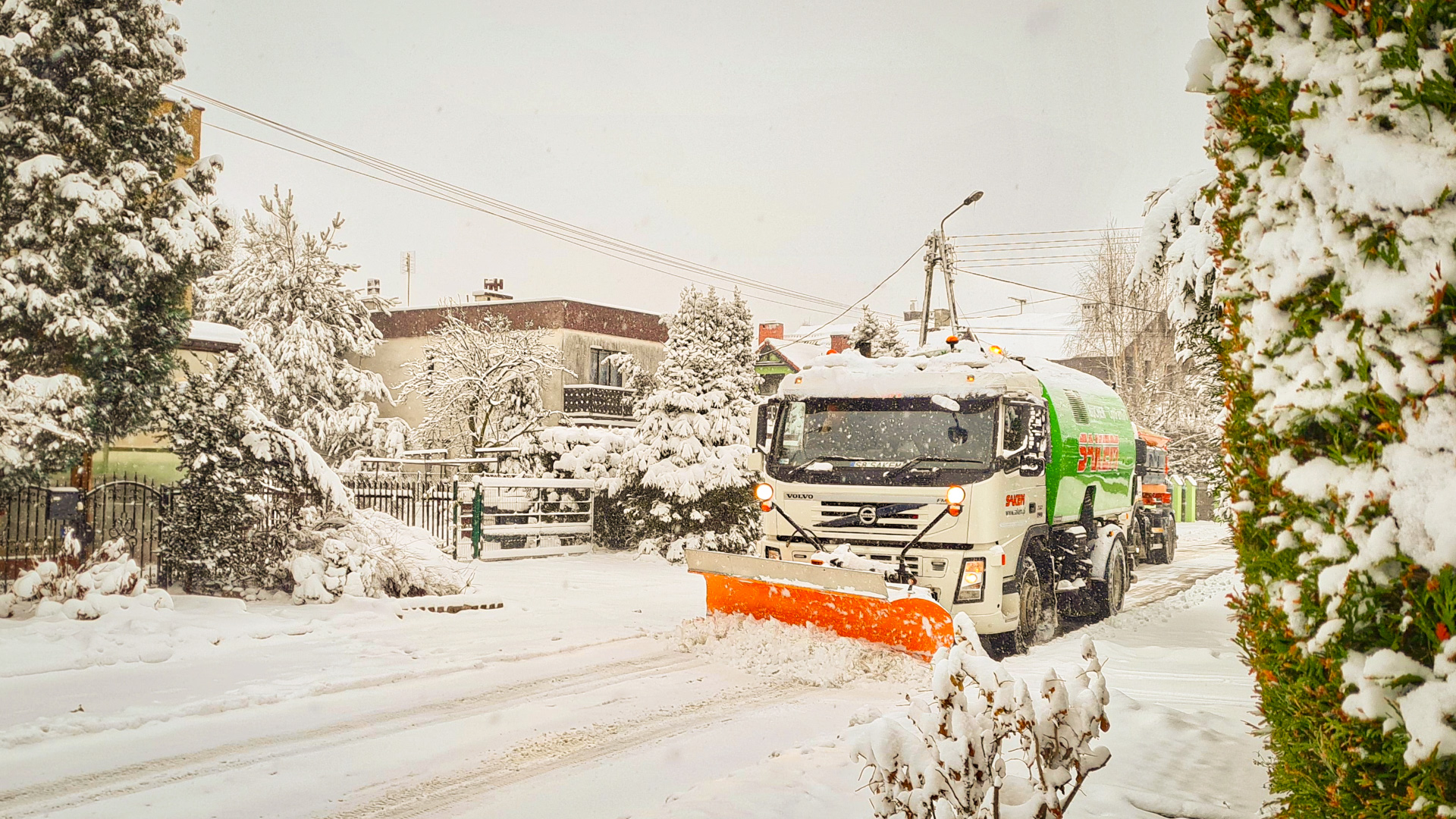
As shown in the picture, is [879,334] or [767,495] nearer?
[767,495]

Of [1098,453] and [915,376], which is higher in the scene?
[915,376]

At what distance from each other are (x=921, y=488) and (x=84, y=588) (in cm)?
837

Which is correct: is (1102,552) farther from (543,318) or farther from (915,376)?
(543,318)

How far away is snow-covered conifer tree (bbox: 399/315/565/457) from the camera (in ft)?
104

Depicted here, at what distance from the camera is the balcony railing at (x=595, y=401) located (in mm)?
33938

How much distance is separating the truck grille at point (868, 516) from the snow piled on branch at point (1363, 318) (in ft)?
19.8

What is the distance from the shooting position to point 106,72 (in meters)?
10.8

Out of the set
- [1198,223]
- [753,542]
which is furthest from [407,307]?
[1198,223]

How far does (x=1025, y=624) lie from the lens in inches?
376

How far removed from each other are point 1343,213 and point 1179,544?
96.7 feet

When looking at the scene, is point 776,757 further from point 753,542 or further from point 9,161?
point 753,542

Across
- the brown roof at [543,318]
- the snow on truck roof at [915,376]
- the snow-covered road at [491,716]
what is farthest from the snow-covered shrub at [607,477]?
the brown roof at [543,318]

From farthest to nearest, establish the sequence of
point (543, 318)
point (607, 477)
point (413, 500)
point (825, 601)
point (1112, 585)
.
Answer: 1. point (543, 318)
2. point (607, 477)
3. point (413, 500)
4. point (1112, 585)
5. point (825, 601)

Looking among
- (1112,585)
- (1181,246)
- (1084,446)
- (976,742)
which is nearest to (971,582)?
(1181,246)
